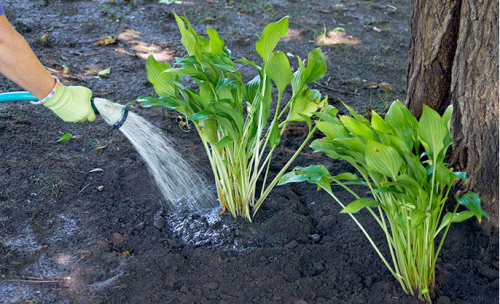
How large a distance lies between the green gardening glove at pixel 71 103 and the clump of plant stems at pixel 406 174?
3.61 feet

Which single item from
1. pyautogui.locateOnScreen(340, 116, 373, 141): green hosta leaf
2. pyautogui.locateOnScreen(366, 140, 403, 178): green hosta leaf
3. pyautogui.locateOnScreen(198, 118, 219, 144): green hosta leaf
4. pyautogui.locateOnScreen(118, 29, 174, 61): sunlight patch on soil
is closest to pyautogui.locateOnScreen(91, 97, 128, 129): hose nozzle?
pyautogui.locateOnScreen(198, 118, 219, 144): green hosta leaf

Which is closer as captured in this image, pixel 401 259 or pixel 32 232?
pixel 401 259

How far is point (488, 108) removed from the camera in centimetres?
201

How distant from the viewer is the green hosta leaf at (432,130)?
1.59 m

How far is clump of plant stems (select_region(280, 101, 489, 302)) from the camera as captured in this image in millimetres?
1606

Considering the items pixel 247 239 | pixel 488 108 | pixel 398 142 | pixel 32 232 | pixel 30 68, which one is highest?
pixel 30 68

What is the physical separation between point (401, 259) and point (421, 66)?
3.46 feet

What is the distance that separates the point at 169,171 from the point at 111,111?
0.63 meters

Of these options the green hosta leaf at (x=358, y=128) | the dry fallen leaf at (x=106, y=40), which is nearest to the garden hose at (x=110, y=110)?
the green hosta leaf at (x=358, y=128)

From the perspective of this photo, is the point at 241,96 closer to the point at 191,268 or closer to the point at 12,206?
the point at 191,268

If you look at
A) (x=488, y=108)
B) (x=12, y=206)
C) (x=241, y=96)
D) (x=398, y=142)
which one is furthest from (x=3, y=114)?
(x=488, y=108)

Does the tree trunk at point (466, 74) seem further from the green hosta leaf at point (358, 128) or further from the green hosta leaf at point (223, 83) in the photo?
the green hosta leaf at point (223, 83)

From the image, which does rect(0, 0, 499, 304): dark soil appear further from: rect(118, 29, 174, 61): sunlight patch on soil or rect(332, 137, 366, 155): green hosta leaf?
rect(332, 137, 366, 155): green hosta leaf

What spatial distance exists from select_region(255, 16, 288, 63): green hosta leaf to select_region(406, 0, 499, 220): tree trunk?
776 millimetres
